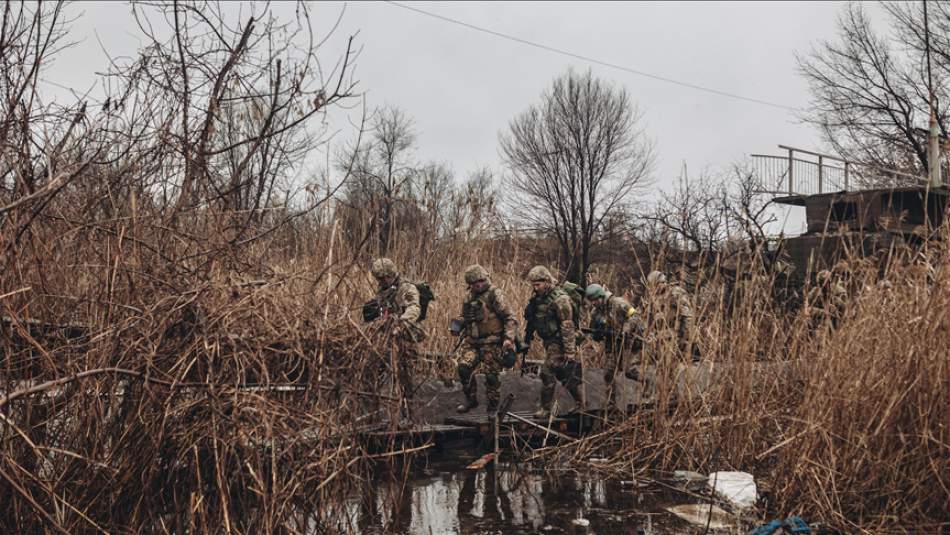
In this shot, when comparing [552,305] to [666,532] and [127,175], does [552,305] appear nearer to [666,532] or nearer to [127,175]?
[666,532]

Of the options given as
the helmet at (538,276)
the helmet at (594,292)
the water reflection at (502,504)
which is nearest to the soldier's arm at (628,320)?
the helmet at (594,292)

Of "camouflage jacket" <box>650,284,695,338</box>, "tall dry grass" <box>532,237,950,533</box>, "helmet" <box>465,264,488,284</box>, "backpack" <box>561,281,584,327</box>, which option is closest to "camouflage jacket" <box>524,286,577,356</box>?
"backpack" <box>561,281,584,327</box>

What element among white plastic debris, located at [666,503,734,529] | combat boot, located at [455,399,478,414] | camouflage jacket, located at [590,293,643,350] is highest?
camouflage jacket, located at [590,293,643,350]

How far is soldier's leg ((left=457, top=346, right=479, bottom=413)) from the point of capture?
8867 mm

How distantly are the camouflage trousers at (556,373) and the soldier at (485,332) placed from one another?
39 cm

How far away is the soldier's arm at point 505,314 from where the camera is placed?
28.7ft

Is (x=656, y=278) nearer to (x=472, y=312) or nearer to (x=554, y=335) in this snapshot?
(x=554, y=335)

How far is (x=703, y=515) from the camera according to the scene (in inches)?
231

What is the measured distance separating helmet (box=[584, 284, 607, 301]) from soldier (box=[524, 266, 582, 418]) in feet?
0.85

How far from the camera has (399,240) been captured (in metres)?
11.5

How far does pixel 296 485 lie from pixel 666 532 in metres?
2.80

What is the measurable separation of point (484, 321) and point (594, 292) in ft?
3.73

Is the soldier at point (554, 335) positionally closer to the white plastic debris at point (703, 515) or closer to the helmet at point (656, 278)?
the helmet at point (656, 278)

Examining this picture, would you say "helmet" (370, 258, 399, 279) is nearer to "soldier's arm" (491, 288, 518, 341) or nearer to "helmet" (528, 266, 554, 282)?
"soldier's arm" (491, 288, 518, 341)
